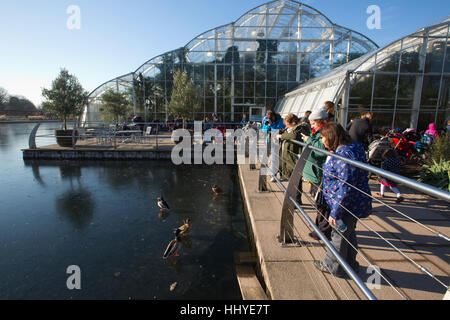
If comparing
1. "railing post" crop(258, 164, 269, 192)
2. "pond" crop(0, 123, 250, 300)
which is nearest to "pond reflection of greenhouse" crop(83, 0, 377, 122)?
"pond" crop(0, 123, 250, 300)

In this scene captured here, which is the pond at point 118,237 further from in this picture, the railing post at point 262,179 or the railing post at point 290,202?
the railing post at point 290,202

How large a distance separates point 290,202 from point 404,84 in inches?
433

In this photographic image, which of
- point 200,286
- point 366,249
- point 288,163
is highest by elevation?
point 288,163

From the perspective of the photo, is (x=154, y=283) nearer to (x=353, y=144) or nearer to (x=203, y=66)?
(x=353, y=144)

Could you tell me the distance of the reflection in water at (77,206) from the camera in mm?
5473

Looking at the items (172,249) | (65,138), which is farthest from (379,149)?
(65,138)

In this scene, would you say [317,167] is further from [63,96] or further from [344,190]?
[63,96]

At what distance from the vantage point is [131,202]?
650 centimetres

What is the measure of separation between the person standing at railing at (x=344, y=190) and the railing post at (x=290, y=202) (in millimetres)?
408

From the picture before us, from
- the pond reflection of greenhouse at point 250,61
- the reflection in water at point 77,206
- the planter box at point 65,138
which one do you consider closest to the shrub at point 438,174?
the reflection in water at point 77,206

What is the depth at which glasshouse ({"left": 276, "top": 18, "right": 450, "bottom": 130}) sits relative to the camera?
34.2 ft
